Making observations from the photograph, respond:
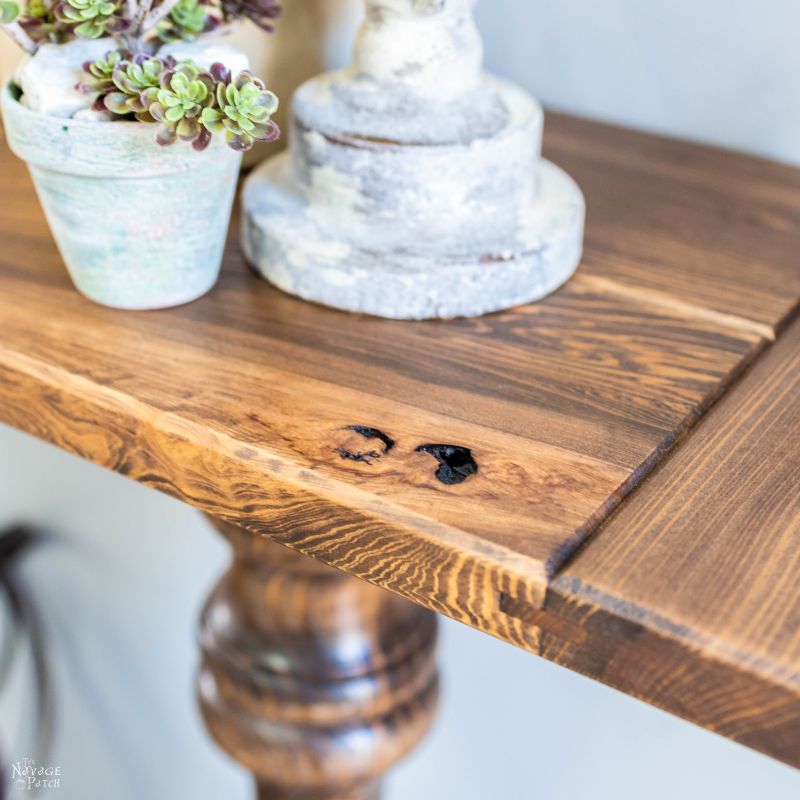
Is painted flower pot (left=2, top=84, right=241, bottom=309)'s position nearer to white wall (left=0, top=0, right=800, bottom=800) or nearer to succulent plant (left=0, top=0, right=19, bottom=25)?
succulent plant (left=0, top=0, right=19, bottom=25)

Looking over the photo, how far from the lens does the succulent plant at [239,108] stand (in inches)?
17.3

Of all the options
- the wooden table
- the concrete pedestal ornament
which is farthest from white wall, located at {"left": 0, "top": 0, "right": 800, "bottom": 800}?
the concrete pedestal ornament

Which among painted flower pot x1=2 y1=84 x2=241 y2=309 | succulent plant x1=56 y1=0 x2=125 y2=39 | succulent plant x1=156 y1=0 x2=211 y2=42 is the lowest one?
painted flower pot x1=2 y1=84 x2=241 y2=309

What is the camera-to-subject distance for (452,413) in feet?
1.55

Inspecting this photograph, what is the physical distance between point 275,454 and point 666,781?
63 centimetres

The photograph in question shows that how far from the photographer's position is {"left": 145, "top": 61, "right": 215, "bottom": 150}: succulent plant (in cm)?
44

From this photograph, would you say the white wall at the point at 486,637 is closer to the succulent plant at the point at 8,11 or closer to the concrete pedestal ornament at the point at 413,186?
the concrete pedestal ornament at the point at 413,186

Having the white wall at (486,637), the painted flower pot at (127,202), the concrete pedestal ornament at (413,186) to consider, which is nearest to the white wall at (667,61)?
the white wall at (486,637)

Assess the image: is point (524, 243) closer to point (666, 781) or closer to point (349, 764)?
point (349, 764)

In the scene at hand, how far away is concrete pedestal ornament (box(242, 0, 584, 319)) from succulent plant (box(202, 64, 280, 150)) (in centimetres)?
10

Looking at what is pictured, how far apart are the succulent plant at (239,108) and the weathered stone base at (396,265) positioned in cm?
11

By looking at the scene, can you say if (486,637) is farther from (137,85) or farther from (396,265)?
(137,85)

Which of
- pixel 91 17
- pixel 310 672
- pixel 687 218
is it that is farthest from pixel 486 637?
pixel 91 17

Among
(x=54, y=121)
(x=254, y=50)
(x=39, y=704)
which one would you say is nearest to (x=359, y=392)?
(x=54, y=121)
